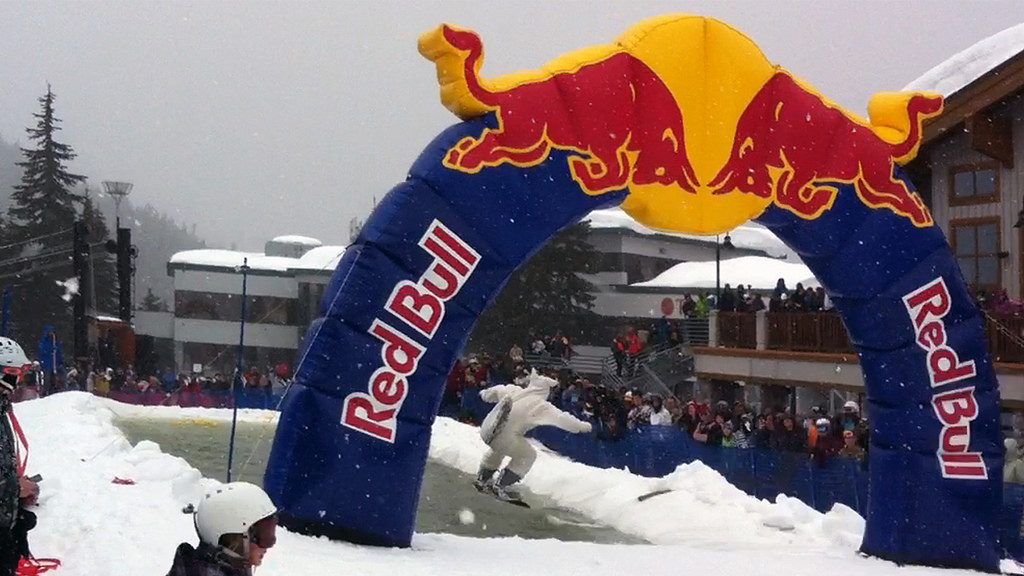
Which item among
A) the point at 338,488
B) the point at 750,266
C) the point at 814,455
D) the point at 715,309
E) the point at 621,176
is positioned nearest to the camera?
the point at 338,488

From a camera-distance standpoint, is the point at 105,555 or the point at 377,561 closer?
the point at 105,555

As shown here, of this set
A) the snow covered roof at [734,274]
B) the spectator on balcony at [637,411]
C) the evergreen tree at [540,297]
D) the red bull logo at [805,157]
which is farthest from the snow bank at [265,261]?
the red bull logo at [805,157]

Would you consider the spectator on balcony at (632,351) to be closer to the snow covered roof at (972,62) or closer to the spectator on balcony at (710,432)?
the snow covered roof at (972,62)

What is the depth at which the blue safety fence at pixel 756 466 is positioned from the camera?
1104 centimetres

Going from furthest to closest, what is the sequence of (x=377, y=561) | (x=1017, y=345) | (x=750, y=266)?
(x=750, y=266)
(x=1017, y=345)
(x=377, y=561)

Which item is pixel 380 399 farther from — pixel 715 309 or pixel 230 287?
pixel 230 287

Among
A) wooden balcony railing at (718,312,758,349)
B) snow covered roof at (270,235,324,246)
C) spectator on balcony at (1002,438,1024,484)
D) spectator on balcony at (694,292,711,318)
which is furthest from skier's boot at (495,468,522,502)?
snow covered roof at (270,235,324,246)

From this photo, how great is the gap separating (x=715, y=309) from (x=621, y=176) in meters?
12.9

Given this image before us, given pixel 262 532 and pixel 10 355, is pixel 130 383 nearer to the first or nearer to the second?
pixel 10 355

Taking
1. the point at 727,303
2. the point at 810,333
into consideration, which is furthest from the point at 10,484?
the point at 727,303

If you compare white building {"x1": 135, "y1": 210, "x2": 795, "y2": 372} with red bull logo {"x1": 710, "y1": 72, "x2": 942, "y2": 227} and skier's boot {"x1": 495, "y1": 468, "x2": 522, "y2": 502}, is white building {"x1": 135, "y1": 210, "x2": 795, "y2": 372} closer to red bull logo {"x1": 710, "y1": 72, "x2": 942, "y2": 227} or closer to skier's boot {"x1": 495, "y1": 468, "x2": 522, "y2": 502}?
skier's boot {"x1": 495, "y1": 468, "x2": 522, "y2": 502}

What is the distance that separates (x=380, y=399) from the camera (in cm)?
799

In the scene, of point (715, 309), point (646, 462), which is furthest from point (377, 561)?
point (715, 309)

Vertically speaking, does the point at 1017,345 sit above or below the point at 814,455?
above
